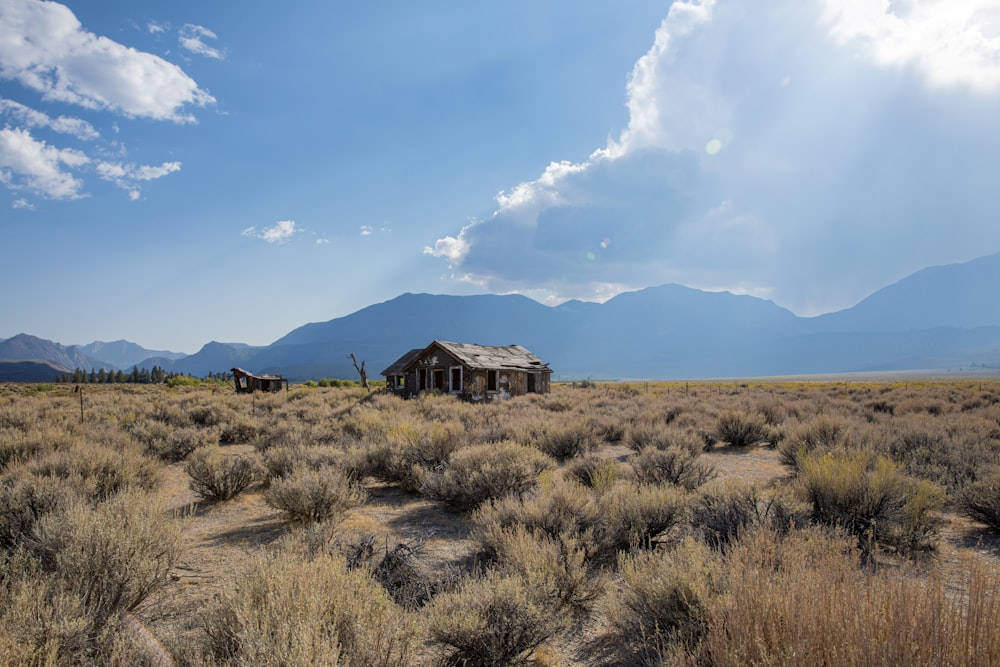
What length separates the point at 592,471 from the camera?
305 inches

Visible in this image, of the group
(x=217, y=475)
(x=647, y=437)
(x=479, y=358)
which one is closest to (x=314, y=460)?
(x=217, y=475)

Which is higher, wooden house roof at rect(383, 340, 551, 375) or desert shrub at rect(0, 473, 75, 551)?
wooden house roof at rect(383, 340, 551, 375)

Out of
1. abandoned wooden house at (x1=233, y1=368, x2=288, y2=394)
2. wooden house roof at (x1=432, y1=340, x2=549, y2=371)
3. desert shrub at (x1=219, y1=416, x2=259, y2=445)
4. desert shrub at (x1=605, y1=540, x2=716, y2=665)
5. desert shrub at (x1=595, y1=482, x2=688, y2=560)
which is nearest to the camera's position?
desert shrub at (x1=605, y1=540, x2=716, y2=665)

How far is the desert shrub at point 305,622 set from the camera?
236 cm

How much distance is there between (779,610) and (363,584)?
241 cm

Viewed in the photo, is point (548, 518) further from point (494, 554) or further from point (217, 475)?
point (217, 475)

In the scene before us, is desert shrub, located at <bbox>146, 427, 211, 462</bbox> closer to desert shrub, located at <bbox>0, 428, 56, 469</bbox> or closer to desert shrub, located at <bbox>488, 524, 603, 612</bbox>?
desert shrub, located at <bbox>0, 428, 56, 469</bbox>

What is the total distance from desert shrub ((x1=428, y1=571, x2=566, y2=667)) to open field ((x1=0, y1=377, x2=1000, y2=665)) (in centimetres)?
2

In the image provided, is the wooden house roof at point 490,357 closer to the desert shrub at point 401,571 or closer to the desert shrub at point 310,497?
the desert shrub at point 310,497

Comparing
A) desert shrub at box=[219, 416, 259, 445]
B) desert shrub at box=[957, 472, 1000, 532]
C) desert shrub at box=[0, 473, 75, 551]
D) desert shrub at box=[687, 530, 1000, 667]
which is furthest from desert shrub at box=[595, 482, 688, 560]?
desert shrub at box=[219, 416, 259, 445]

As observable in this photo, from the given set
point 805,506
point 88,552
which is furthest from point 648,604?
point 88,552

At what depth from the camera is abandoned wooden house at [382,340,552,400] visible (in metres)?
28.8

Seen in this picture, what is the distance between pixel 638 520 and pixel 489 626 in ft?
8.27

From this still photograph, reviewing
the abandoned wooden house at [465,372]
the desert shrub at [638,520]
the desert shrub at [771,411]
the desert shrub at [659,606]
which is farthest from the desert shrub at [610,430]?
the abandoned wooden house at [465,372]
